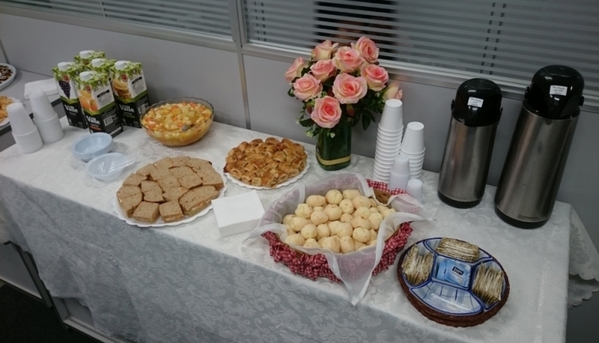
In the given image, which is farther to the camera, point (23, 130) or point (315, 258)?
point (23, 130)

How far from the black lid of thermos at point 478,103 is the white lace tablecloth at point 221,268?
26 centimetres

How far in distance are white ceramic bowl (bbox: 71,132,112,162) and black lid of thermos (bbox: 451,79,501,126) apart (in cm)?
99

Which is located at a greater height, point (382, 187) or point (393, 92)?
point (393, 92)

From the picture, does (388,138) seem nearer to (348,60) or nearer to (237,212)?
(348,60)

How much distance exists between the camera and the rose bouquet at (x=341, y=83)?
109 cm

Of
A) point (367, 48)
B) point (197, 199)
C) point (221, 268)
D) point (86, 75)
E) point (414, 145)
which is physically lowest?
point (221, 268)

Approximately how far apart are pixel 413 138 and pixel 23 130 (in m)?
1.12

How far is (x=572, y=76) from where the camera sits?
903 mm

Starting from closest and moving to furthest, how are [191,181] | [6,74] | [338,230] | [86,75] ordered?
[338,230] → [191,181] → [86,75] → [6,74]

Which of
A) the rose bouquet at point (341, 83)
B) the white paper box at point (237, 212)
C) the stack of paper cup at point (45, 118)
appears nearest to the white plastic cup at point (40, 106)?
the stack of paper cup at point (45, 118)

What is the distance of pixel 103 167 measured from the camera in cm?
132

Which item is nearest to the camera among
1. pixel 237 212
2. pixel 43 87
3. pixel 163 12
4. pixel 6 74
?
pixel 237 212

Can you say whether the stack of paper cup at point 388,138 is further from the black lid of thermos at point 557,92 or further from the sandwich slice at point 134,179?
the sandwich slice at point 134,179

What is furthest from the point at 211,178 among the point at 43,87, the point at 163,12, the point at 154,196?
the point at 43,87
